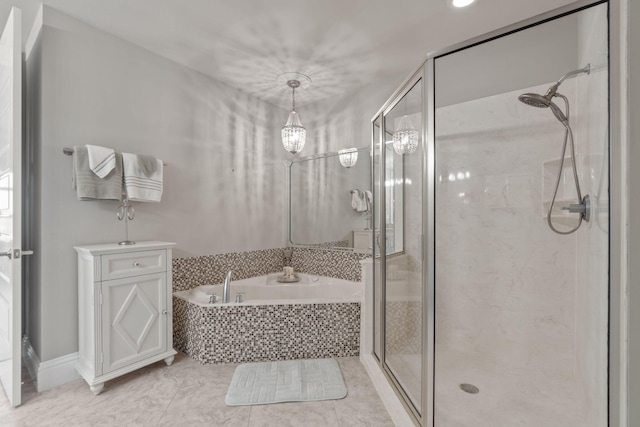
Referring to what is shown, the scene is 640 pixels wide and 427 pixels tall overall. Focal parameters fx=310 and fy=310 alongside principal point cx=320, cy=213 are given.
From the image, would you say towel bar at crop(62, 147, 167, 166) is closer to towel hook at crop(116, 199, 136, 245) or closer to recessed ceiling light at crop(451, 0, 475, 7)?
towel hook at crop(116, 199, 136, 245)

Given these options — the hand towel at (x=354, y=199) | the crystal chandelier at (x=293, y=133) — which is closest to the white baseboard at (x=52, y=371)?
the crystal chandelier at (x=293, y=133)

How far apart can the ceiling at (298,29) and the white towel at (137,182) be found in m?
0.97

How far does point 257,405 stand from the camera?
6.17ft

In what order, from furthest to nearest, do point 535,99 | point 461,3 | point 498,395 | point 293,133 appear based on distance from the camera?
point 293,133
point 461,3
point 498,395
point 535,99

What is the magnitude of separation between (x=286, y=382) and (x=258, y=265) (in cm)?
158

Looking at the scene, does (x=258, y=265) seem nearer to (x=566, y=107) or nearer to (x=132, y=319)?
(x=132, y=319)

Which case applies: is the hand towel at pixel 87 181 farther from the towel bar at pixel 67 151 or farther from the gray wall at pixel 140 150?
the gray wall at pixel 140 150

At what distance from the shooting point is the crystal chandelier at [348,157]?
320cm

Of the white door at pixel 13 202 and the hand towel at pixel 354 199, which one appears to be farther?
the hand towel at pixel 354 199

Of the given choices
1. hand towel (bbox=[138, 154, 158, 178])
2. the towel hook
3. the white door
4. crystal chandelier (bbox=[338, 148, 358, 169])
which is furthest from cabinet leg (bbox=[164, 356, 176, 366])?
crystal chandelier (bbox=[338, 148, 358, 169])

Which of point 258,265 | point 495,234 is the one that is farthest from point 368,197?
point 258,265

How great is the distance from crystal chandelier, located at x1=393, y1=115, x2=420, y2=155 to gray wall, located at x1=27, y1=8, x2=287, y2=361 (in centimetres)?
177

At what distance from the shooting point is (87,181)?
2.11 metres
